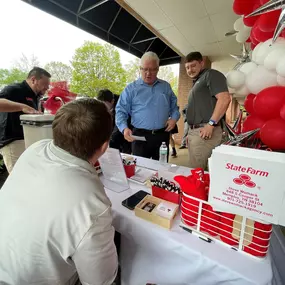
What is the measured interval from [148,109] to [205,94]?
51cm

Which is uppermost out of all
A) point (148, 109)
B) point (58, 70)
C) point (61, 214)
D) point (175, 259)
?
point (58, 70)

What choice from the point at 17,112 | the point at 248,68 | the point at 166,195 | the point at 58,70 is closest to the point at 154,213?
the point at 166,195

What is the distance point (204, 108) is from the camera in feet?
4.89

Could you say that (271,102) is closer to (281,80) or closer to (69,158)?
(281,80)

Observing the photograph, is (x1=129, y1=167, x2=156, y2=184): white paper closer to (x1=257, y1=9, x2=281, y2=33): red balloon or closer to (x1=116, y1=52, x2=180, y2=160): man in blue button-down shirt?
(x1=116, y1=52, x2=180, y2=160): man in blue button-down shirt

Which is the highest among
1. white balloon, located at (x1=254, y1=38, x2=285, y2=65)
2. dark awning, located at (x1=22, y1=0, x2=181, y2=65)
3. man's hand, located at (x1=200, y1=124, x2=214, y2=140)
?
dark awning, located at (x1=22, y1=0, x2=181, y2=65)

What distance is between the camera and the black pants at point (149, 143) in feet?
5.43

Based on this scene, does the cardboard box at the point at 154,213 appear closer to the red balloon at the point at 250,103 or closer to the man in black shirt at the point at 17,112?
the red balloon at the point at 250,103

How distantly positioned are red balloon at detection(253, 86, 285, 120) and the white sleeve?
67 cm

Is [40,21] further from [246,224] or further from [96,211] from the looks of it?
[246,224]

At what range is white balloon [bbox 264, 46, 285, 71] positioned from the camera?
64cm

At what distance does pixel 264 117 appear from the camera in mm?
700

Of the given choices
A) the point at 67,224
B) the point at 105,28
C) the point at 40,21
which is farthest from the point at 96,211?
the point at 105,28

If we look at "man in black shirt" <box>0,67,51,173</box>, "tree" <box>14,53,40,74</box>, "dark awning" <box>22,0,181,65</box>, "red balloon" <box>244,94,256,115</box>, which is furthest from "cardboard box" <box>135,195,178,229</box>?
"dark awning" <box>22,0,181,65</box>
